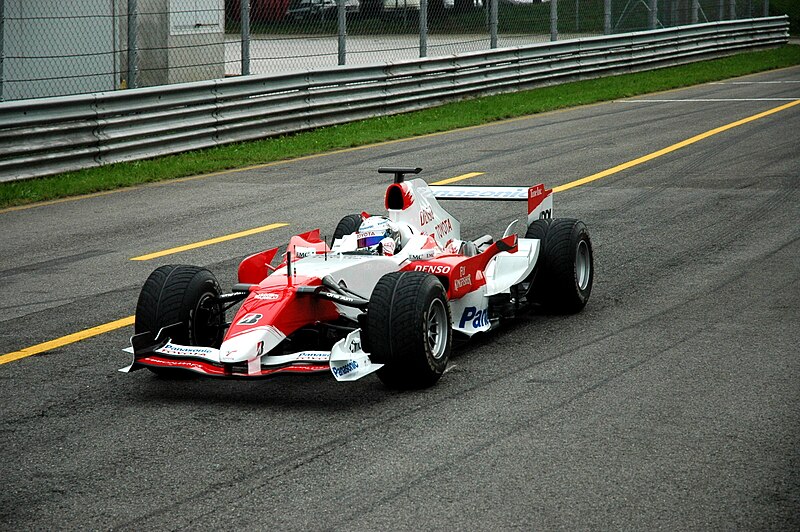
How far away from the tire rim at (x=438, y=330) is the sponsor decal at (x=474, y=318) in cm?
68

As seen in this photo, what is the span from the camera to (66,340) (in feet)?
25.0

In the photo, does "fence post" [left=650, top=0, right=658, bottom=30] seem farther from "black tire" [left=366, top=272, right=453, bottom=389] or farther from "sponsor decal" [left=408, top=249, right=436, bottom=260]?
"black tire" [left=366, top=272, right=453, bottom=389]

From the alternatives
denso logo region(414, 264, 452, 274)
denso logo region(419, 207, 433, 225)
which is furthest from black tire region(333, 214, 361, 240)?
denso logo region(414, 264, 452, 274)

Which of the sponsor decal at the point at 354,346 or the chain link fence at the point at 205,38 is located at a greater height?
the chain link fence at the point at 205,38

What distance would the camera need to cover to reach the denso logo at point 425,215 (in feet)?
25.3

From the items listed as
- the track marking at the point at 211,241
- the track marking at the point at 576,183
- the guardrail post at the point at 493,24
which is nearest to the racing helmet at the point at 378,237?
the track marking at the point at 576,183

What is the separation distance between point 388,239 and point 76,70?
42.1 feet

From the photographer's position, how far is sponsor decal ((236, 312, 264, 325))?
6.29m

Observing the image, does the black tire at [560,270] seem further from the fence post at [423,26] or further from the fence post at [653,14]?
the fence post at [653,14]

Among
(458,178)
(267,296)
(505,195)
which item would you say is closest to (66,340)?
(267,296)

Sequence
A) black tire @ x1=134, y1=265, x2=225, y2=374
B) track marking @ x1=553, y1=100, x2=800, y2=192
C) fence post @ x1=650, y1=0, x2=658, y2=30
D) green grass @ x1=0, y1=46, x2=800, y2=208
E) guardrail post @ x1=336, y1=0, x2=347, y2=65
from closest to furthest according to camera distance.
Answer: black tire @ x1=134, y1=265, x2=225, y2=374 < track marking @ x1=553, y1=100, x2=800, y2=192 < green grass @ x1=0, y1=46, x2=800, y2=208 < guardrail post @ x1=336, y1=0, x2=347, y2=65 < fence post @ x1=650, y1=0, x2=658, y2=30

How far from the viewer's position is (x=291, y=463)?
5.31 meters

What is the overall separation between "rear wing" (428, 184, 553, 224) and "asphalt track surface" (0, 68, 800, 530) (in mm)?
805

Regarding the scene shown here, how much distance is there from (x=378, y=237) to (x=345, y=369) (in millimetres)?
1561
